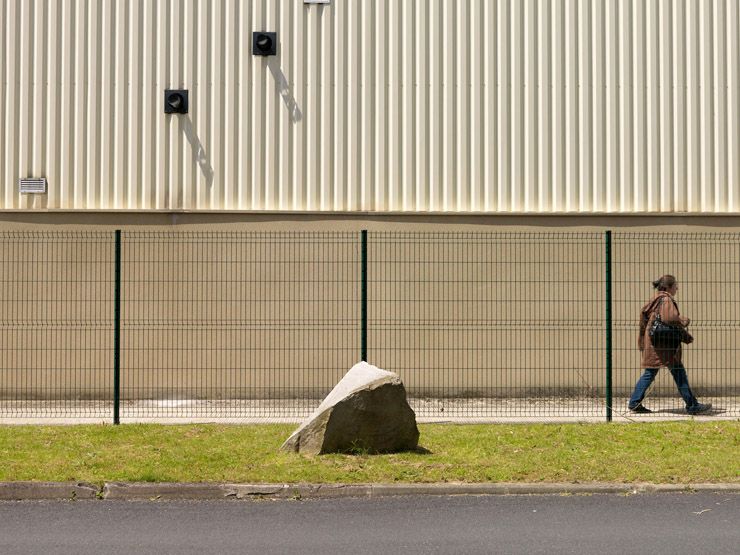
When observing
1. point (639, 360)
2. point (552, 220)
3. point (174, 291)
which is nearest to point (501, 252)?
point (552, 220)

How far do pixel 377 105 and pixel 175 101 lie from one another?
2847mm

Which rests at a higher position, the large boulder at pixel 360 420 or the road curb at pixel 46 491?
the large boulder at pixel 360 420

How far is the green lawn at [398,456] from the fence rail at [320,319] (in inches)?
108

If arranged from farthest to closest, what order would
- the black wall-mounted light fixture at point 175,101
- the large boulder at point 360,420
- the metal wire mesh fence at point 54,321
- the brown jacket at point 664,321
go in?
1. the black wall-mounted light fixture at point 175,101
2. the metal wire mesh fence at point 54,321
3. the brown jacket at point 664,321
4. the large boulder at point 360,420

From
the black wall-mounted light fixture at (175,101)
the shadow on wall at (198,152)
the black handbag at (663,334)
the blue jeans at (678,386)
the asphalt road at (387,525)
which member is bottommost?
the asphalt road at (387,525)

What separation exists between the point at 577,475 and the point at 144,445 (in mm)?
4283

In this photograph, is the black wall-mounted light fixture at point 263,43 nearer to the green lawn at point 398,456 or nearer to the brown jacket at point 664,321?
the green lawn at point 398,456

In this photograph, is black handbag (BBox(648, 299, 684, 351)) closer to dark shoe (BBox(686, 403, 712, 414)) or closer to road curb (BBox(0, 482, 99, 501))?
dark shoe (BBox(686, 403, 712, 414))

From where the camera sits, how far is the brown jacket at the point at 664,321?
522 inches

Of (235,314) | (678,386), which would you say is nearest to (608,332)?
(678,386)

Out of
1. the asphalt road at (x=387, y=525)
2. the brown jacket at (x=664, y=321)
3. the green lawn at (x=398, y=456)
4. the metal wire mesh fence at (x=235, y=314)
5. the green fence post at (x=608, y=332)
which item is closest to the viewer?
the asphalt road at (x=387, y=525)

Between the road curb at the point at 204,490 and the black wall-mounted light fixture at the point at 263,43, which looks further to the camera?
the black wall-mounted light fixture at the point at 263,43

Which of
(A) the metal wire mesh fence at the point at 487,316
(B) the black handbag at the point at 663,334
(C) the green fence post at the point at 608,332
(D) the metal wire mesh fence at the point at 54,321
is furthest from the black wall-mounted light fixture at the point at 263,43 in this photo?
(B) the black handbag at the point at 663,334

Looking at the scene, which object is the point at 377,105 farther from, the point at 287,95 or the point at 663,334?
the point at 663,334
